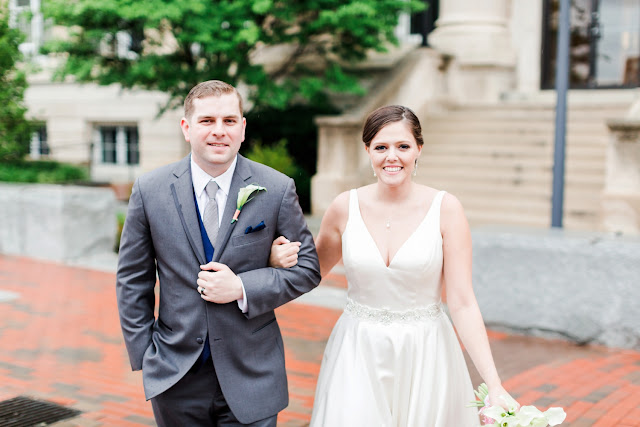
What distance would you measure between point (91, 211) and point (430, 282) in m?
7.81

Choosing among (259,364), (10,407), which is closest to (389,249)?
(259,364)

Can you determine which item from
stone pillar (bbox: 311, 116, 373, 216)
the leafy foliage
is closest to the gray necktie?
stone pillar (bbox: 311, 116, 373, 216)

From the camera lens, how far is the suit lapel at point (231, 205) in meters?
2.64

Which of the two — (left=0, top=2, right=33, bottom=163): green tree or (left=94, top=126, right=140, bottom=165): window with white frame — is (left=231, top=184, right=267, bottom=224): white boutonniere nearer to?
(left=0, top=2, right=33, bottom=163): green tree

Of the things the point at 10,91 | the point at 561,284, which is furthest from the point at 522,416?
the point at 10,91

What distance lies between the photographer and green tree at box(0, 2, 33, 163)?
12.3m

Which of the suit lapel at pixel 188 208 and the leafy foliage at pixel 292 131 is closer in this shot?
the suit lapel at pixel 188 208

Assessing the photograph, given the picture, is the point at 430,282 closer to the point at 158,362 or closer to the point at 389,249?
the point at 389,249

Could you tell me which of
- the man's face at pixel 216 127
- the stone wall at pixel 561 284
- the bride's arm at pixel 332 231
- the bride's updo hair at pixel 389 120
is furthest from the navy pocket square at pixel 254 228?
the stone wall at pixel 561 284

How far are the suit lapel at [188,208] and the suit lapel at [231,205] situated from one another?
2.5 inches

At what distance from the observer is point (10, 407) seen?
468 centimetres

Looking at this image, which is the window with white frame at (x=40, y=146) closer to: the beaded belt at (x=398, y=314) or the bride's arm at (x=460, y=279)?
the beaded belt at (x=398, y=314)

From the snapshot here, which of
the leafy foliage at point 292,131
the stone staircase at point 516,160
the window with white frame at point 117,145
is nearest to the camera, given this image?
the stone staircase at point 516,160

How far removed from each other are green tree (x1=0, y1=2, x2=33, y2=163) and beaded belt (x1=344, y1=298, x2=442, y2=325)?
1109 centimetres
